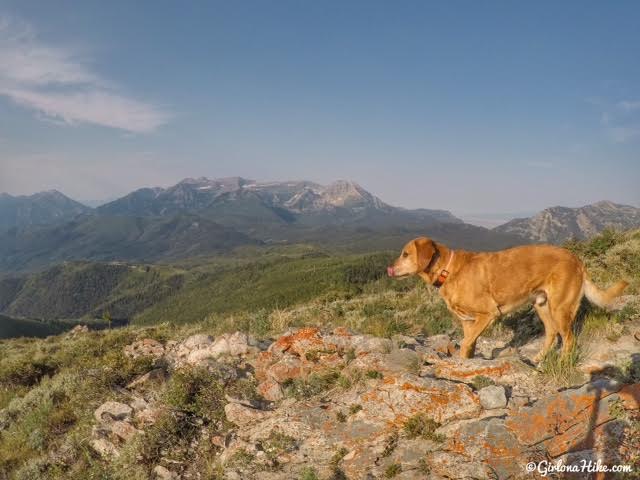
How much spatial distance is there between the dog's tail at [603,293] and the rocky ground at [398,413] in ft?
2.26

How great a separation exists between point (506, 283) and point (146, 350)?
878 centimetres

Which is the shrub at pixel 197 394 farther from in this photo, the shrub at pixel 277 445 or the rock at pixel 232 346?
the shrub at pixel 277 445

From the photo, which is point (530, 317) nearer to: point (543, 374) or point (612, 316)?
point (612, 316)

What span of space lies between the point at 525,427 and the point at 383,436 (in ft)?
5.78

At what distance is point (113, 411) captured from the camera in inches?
302

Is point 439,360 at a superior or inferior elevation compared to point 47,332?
superior

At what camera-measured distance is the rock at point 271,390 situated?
23.6 ft

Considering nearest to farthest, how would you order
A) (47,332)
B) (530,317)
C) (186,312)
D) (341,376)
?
(341,376), (530,317), (47,332), (186,312)

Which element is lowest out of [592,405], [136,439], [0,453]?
[0,453]

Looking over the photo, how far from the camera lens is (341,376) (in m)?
7.08

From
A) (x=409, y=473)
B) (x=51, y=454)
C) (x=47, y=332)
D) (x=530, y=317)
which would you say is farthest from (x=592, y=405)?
(x=47, y=332)

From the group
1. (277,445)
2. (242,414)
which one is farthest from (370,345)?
(277,445)

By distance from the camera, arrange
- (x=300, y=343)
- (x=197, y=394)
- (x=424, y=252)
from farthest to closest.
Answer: (x=300, y=343) < (x=197, y=394) < (x=424, y=252)

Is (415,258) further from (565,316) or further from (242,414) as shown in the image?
(242,414)
